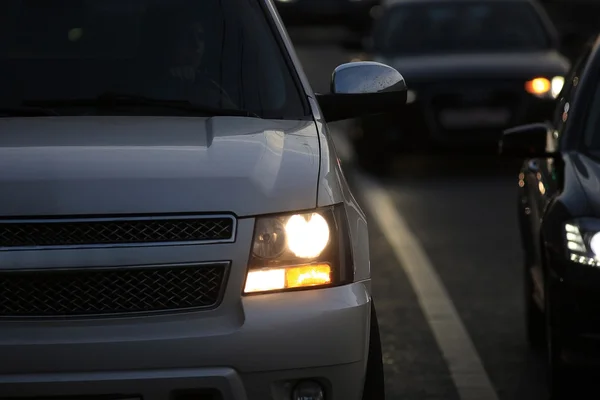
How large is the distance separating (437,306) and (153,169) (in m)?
4.60

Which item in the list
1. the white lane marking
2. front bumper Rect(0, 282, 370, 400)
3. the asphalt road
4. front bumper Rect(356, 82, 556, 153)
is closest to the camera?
front bumper Rect(0, 282, 370, 400)

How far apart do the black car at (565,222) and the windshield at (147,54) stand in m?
1.37

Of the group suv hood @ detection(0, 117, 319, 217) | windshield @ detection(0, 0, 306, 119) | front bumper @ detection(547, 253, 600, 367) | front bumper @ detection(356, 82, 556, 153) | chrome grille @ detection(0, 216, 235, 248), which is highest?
windshield @ detection(0, 0, 306, 119)

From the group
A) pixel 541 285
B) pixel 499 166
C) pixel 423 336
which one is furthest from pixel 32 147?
pixel 499 166

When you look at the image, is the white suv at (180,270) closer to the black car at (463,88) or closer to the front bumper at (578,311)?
the front bumper at (578,311)

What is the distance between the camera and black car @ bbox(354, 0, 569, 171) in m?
15.7

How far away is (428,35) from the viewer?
17.1 metres

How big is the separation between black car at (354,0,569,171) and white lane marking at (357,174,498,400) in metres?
1.56

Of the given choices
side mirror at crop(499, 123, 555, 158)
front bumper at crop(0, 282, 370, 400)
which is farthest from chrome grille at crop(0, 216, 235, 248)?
side mirror at crop(499, 123, 555, 158)

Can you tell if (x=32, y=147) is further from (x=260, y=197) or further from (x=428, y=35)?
(x=428, y=35)

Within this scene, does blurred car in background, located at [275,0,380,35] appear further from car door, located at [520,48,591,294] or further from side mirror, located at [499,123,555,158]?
side mirror, located at [499,123,555,158]

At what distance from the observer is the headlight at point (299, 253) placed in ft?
16.6

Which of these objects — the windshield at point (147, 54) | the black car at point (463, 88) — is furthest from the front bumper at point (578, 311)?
the black car at point (463, 88)

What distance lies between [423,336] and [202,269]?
3806 millimetres
